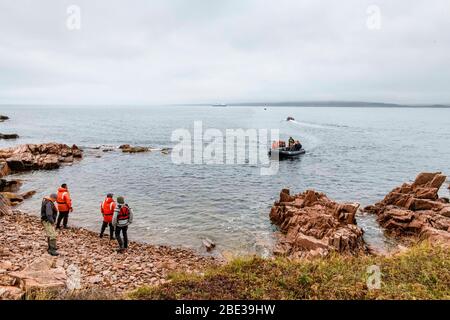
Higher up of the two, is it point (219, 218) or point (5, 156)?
point (5, 156)

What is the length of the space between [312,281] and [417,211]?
19.1 metres

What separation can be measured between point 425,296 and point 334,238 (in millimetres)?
9374

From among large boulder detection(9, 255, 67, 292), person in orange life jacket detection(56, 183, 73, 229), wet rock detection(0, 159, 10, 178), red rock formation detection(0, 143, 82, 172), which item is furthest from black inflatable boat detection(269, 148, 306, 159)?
large boulder detection(9, 255, 67, 292)

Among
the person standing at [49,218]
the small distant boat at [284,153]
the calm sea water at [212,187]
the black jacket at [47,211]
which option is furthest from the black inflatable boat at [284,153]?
the black jacket at [47,211]

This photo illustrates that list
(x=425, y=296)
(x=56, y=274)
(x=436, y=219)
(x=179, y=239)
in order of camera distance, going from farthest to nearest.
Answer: (x=436, y=219)
(x=179, y=239)
(x=56, y=274)
(x=425, y=296)

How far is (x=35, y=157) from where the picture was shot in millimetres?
39469

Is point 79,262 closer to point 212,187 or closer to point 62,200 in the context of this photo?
point 62,200

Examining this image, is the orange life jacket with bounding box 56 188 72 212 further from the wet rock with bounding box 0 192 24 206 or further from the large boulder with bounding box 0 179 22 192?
the large boulder with bounding box 0 179 22 192

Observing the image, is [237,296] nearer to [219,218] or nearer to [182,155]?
[219,218]

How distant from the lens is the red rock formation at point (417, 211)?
19953 mm

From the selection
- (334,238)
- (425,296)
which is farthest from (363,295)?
(334,238)

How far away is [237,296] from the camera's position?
25.6 feet

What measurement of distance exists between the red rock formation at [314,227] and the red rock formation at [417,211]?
11.0 ft

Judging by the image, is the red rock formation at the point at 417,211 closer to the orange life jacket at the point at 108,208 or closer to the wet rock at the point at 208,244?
the wet rock at the point at 208,244
